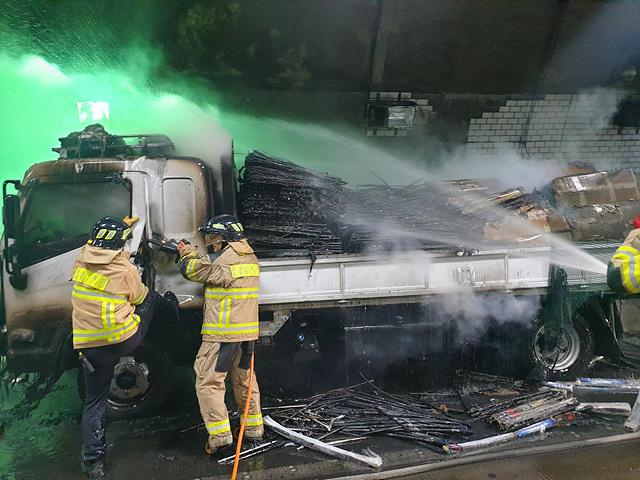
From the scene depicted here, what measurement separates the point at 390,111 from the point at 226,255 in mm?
4860

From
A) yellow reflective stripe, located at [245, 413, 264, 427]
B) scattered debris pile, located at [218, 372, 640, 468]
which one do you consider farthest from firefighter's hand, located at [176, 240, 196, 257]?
scattered debris pile, located at [218, 372, 640, 468]

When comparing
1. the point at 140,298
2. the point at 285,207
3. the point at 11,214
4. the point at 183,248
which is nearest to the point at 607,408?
the point at 285,207

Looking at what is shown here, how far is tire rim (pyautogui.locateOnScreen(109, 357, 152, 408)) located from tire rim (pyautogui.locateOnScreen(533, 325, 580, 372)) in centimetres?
406

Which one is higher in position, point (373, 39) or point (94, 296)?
point (373, 39)

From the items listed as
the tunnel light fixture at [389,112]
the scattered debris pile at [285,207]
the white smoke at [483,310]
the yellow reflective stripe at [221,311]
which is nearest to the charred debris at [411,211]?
the scattered debris pile at [285,207]

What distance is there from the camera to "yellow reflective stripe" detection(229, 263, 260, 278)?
3662mm

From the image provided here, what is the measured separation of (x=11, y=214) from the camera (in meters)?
4.00

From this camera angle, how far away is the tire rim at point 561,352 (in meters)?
4.96

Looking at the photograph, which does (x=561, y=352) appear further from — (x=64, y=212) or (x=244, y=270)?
(x=64, y=212)

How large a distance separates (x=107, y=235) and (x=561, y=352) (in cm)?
474

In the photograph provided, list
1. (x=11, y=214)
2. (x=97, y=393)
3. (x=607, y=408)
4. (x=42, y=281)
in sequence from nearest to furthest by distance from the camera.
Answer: (x=97, y=393) < (x=11, y=214) < (x=42, y=281) < (x=607, y=408)

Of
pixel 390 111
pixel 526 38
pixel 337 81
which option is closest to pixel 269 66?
pixel 337 81

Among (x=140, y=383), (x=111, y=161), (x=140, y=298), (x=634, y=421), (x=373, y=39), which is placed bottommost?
(x=634, y=421)

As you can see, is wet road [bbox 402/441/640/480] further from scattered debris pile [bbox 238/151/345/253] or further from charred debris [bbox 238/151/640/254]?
scattered debris pile [bbox 238/151/345/253]
